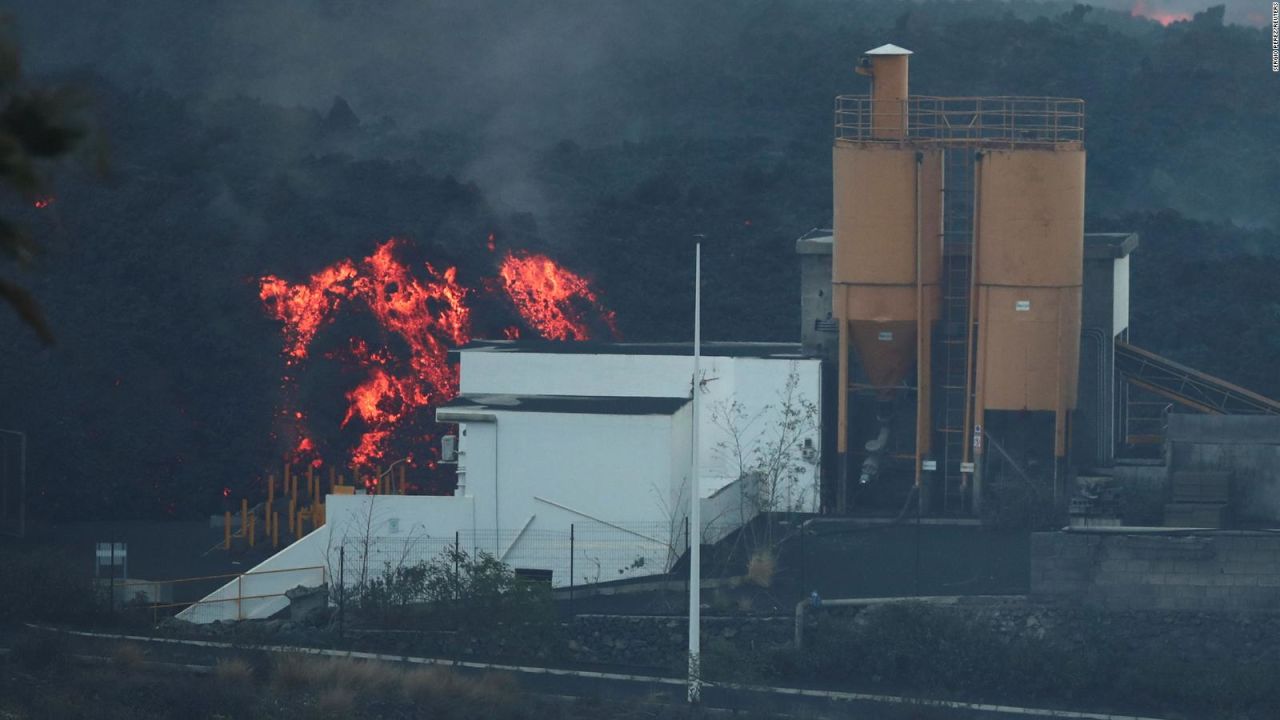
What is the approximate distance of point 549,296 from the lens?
53719mm

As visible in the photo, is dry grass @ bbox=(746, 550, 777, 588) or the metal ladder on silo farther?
the metal ladder on silo

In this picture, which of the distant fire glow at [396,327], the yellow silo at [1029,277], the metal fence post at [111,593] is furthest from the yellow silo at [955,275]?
the metal fence post at [111,593]

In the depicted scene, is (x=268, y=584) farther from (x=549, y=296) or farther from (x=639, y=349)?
(x=549, y=296)

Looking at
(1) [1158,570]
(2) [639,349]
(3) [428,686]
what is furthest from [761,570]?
(3) [428,686]

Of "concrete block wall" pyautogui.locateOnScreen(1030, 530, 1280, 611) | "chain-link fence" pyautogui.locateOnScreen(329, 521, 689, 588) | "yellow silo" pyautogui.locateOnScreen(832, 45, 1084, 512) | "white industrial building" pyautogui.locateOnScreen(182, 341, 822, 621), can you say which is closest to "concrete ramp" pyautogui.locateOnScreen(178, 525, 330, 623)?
"white industrial building" pyautogui.locateOnScreen(182, 341, 822, 621)

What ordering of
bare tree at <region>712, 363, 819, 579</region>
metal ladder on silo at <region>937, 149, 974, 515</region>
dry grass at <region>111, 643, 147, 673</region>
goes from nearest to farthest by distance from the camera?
dry grass at <region>111, 643, 147, 673</region>
bare tree at <region>712, 363, 819, 579</region>
metal ladder on silo at <region>937, 149, 974, 515</region>

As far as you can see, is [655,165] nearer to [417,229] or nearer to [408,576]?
[417,229]

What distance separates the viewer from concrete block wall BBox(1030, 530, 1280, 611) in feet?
98.6

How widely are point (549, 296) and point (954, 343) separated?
57.5ft

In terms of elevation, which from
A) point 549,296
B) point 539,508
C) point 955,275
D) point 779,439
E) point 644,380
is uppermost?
point 549,296

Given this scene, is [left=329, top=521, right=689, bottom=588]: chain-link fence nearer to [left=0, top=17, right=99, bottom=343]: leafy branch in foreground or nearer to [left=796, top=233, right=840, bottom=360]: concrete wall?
[left=796, top=233, right=840, bottom=360]: concrete wall

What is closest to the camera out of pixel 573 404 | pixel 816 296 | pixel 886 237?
pixel 573 404

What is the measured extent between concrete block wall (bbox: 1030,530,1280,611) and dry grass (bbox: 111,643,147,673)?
557 inches

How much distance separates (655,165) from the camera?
76.6 metres
